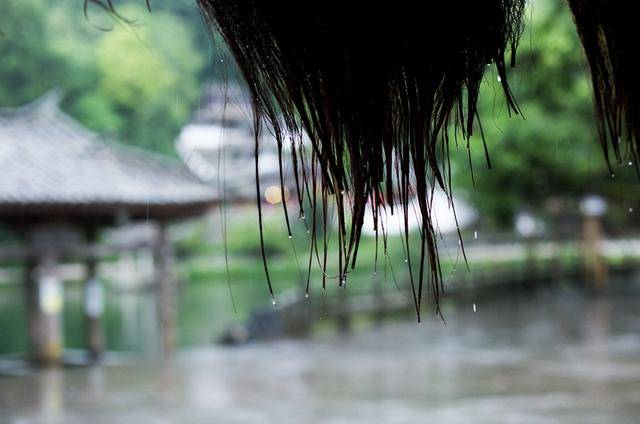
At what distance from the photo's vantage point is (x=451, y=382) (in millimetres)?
8539

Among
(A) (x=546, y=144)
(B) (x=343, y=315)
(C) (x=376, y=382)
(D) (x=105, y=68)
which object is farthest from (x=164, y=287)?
(D) (x=105, y=68)

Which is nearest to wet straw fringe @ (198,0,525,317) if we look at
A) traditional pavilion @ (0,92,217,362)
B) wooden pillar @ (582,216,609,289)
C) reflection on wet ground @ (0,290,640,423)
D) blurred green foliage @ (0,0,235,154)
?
reflection on wet ground @ (0,290,640,423)

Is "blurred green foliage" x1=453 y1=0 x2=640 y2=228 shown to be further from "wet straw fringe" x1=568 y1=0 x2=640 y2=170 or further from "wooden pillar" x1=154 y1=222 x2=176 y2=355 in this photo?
"wet straw fringe" x1=568 y1=0 x2=640 y2=170

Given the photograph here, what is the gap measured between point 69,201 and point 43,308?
1216 millimetres

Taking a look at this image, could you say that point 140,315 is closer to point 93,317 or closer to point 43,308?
point 93,317

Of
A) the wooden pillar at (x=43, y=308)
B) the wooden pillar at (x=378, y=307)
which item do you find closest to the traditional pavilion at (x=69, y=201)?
the wooden pillar at (x=43, y=308)

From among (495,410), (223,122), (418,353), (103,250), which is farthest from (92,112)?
(223,122)

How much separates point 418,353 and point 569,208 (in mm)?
7745

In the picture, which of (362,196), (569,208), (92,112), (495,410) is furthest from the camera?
(92,112)

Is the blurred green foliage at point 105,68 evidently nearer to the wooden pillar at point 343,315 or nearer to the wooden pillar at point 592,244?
the wooden pillar at point 343,315

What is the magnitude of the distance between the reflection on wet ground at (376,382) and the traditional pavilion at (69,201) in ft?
2.41

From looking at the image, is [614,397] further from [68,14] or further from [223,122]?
[68,14]

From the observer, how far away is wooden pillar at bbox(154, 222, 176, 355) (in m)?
11.1

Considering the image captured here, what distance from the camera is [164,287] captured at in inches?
440
